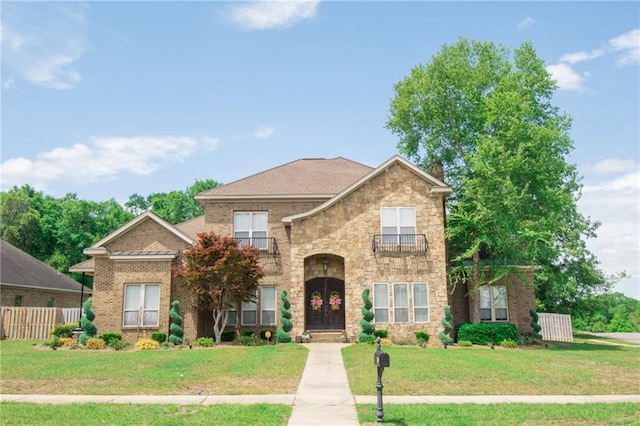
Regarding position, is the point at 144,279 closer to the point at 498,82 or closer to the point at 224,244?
the point at 224,244

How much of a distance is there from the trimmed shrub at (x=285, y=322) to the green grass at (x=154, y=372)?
3.28 m

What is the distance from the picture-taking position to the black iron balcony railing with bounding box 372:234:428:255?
2481 cm

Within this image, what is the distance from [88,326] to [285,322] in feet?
28.2

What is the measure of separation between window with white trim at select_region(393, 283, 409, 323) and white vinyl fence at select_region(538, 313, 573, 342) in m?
9.54

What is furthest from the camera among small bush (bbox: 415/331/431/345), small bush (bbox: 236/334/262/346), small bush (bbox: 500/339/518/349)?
small bush (bbox: 500/339/518/349)

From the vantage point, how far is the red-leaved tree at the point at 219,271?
2253cm

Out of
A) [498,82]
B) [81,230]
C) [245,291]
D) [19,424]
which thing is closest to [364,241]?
[245,291]

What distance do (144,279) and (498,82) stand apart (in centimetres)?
2063

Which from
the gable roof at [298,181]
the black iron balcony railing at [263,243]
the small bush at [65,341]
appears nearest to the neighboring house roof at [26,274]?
the small bush at [65,341]

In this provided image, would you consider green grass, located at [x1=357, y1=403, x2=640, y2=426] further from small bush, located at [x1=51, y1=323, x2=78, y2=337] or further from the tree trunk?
small bush, located at [x1=51, y1=323, x2=78, y2=337]

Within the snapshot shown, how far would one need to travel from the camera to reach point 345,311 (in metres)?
24.9

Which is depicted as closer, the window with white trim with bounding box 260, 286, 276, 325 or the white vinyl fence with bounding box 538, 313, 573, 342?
the window with white trim with bounding box 260, 286, 276, 325

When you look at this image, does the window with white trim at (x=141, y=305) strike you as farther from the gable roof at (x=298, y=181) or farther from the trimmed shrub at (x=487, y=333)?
the trimmed shrub at (x=487, y=333)

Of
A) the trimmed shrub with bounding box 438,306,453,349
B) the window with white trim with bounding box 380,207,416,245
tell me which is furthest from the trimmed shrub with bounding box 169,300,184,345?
the trimmed shrub with bounding box 438,306,453,349
